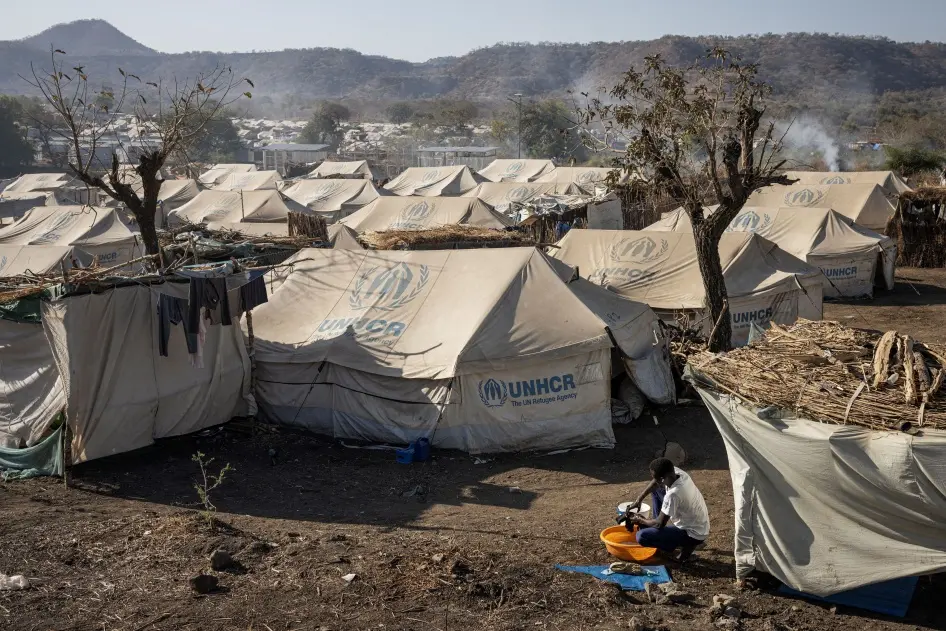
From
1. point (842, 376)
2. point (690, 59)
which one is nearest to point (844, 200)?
point (842, 376)

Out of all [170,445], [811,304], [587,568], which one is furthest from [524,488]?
[811,304]

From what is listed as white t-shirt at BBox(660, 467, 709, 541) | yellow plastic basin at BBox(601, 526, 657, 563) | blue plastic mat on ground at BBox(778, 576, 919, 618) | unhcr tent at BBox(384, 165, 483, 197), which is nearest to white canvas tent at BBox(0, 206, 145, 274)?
unhcr tent at BBox(384, 165, 483, 197)

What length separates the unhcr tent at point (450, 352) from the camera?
10711mm

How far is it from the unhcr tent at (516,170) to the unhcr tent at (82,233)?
68.1ft

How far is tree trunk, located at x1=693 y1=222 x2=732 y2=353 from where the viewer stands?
11.5m

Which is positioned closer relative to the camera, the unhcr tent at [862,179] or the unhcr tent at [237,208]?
the unhcr tent at [862,179]

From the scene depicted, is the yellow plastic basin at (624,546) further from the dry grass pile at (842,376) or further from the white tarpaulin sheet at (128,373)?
the white tarpaulin sheet at (128,373)

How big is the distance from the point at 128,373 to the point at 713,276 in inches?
294

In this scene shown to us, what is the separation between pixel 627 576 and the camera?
6898 millimetres

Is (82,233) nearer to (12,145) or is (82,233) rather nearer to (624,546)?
(624,546)

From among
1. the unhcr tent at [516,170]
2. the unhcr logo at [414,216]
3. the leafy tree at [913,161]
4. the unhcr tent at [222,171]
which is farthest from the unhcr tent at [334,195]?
the leafy tree at [913,161]

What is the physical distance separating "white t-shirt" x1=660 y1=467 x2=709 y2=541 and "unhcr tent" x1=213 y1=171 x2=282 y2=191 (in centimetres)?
3557

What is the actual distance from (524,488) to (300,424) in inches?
141

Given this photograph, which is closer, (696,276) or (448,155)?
(696,276)
